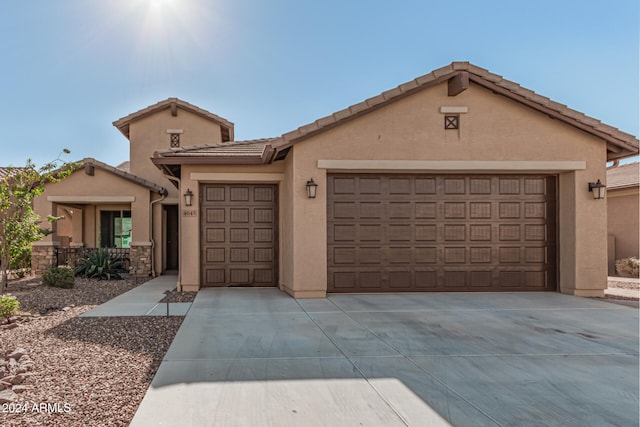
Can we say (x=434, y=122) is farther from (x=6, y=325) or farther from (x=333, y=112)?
(x=6, y=325)

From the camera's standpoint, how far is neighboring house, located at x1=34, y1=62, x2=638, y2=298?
9.04 m

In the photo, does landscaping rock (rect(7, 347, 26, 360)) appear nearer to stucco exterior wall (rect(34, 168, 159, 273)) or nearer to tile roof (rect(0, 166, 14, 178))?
tile roof (rect(0, 166, 14, 178))

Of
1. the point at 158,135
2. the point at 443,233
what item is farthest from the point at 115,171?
the point at 443,233

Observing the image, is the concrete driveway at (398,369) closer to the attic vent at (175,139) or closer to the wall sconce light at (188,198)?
the wall sconce light at (188,198)

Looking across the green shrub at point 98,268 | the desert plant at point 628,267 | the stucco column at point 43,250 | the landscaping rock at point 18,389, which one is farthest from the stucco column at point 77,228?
the desert plant at point 628,267

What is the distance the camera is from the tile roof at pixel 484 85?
29.0 feet

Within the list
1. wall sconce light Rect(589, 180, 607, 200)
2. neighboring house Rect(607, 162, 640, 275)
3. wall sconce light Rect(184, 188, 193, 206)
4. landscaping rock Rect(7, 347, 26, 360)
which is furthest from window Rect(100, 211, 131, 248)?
neighboring house Rect(607, 162, 640, 275)

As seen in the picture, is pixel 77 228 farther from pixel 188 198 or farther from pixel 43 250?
pixel 188 198

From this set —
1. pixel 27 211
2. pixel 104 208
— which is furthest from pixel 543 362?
pixel 104 208

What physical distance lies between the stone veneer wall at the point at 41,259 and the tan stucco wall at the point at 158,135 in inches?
168

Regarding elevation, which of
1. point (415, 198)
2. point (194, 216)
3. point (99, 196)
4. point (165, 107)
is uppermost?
point (165, 107)

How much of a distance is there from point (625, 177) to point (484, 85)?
10.6 m

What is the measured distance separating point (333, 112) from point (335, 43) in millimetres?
5713

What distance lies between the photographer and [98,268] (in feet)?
41.4
